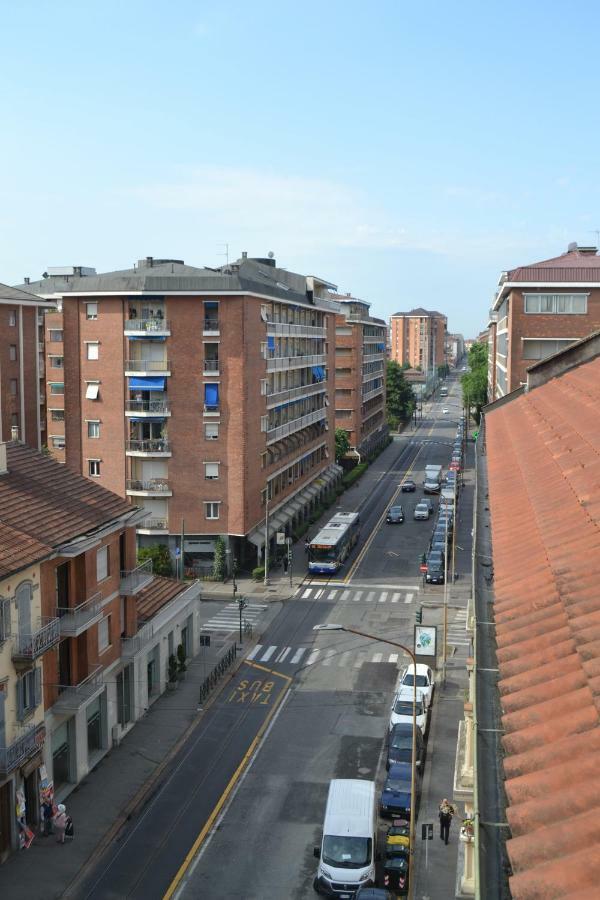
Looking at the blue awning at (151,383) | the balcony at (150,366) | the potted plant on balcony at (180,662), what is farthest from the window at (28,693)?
the balcony at (150,366)

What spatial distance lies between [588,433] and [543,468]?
99 centimetres

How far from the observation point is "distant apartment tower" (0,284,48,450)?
67250 millimetres

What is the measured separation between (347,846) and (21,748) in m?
10.5

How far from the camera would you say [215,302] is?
61000 millimetres

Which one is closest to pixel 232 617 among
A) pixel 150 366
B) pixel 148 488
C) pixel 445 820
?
pixel 148 488

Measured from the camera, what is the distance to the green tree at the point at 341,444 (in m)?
113

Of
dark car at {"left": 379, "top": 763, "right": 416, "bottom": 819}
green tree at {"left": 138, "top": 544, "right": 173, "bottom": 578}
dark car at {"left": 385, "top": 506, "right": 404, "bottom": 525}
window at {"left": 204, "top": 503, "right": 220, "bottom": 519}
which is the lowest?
dark car at {"left": 379, "top": 763, "right": 416, "bottom": 819}

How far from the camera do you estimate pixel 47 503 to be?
110 ft

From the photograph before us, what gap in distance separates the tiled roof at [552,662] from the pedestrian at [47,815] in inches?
816

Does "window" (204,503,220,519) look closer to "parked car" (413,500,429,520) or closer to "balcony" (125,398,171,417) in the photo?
"balcony" (125,398,171,417)

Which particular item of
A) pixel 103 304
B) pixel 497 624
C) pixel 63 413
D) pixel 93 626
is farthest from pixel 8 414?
pixel 497 624

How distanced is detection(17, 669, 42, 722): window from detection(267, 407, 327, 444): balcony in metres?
41.2

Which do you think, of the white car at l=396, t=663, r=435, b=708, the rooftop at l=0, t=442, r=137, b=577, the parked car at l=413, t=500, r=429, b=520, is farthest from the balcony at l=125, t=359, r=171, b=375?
the parked car at l=413, t=500, r=429, b=520

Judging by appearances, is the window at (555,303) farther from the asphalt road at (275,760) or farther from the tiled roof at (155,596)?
the tiled roof at (155,596)
